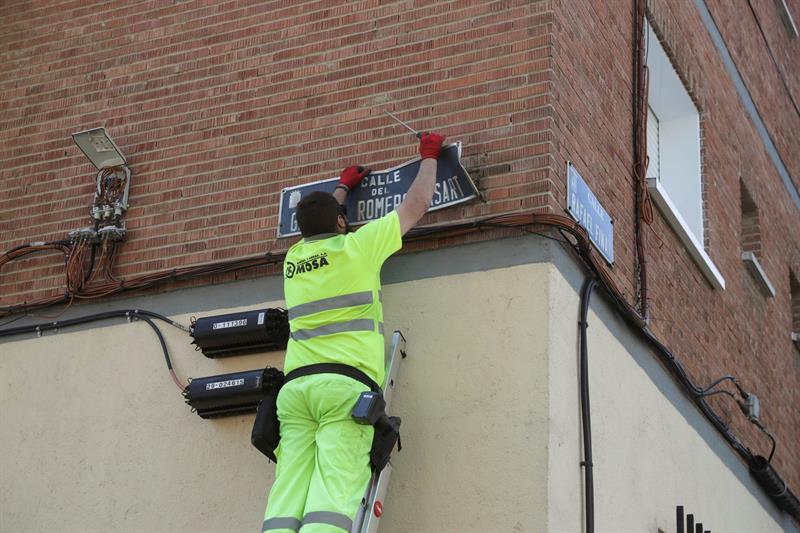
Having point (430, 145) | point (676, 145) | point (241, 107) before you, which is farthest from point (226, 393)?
Result: point (676, 145)

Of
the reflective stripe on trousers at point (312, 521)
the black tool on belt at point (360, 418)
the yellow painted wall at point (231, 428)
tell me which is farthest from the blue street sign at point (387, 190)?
the reflective stripe on trousers at point (312, 521)

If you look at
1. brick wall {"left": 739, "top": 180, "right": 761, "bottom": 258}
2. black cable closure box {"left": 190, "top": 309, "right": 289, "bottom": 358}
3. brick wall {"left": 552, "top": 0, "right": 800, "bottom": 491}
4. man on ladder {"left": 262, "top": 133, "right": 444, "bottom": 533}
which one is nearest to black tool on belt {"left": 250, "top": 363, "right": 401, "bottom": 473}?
man on ladder {"left": 262, "top": 133, "right": 444, "bottom": 533}

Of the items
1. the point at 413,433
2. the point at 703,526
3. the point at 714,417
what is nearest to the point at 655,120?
the point at 714,417

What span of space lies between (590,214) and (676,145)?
3.00 meters

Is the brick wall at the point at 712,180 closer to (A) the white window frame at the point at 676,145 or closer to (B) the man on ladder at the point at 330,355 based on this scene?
(A) the white window frame at the point at 676,145

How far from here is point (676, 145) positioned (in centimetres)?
986

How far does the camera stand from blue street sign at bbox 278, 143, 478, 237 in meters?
6.80

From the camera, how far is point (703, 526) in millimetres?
8242

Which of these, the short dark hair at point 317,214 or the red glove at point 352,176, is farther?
the red glove at point 352,176

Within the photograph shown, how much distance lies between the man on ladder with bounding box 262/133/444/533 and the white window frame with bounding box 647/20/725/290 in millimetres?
3245

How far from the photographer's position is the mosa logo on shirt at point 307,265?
6.25 meters

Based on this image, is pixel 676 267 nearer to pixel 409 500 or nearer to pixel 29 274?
pixel 409 500

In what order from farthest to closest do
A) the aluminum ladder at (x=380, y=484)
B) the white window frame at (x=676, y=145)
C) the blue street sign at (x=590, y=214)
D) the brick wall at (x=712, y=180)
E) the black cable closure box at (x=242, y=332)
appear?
the white window frame at (x=676, y=145) < the brick wall at (x=712, y=180) < the blue street sign at (x=590, y=214) < the black cable closure box at (x=242, y=332) < the aluminum ladder at (x=380, y=484)

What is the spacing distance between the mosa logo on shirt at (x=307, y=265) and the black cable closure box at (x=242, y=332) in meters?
0.46
